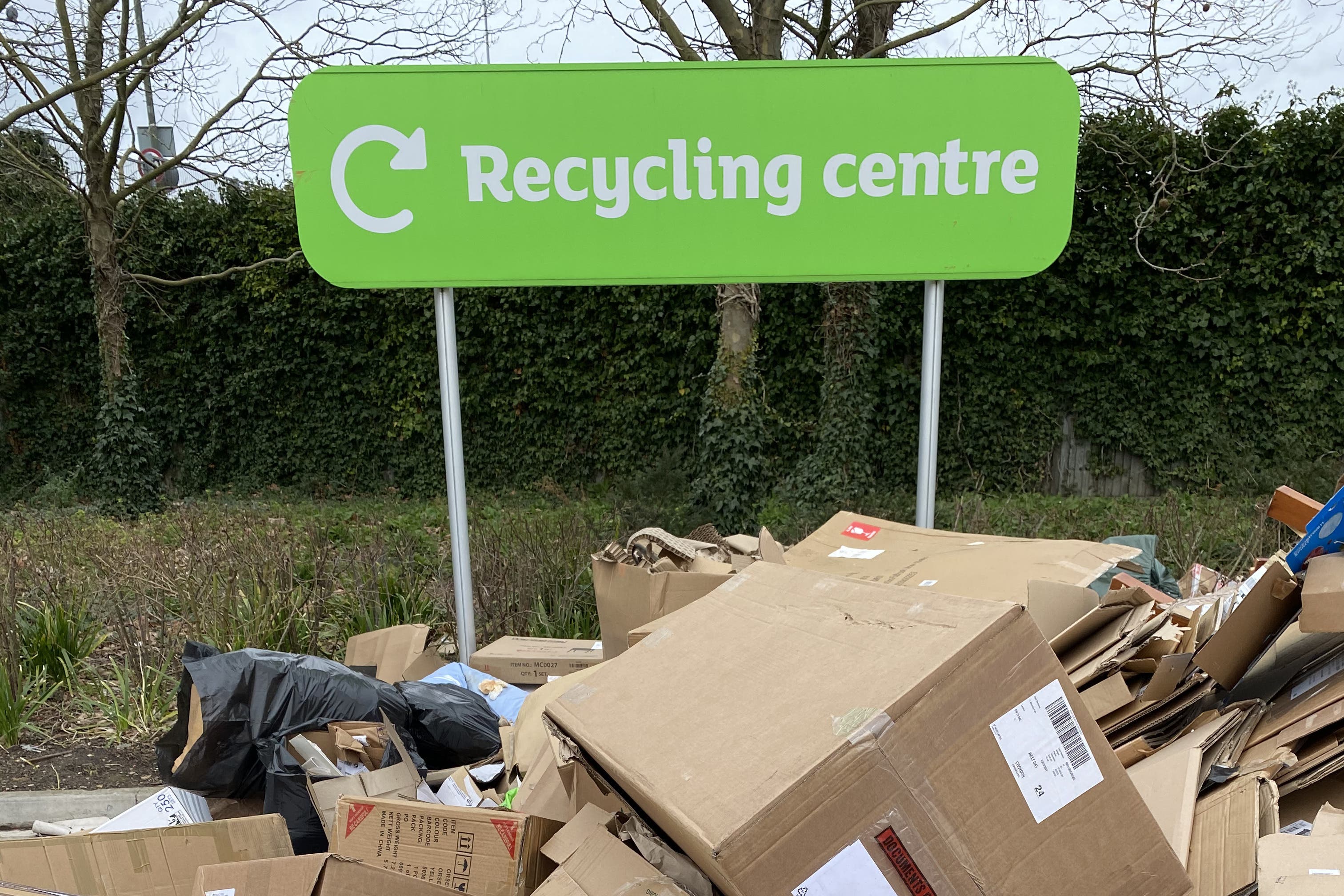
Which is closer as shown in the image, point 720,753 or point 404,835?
point 720,753

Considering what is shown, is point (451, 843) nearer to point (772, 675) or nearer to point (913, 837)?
point (772, 675)

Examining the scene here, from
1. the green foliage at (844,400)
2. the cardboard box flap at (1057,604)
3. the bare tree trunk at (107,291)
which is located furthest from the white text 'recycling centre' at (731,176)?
the bare tree trunk at (107,291)

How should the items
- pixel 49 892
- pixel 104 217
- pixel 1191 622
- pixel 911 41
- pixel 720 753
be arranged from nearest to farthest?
1. pixel 720 753
2. pixel 49 892
3. pixel 1191 622
4. pixel 911 41
5. pixel 104 217

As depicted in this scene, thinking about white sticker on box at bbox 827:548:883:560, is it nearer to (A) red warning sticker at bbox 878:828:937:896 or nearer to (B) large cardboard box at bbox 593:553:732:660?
(B) large cardboard box at bbox 593:553:732:660

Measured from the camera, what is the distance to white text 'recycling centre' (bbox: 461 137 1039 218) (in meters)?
3.10

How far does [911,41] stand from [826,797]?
22.2 feet

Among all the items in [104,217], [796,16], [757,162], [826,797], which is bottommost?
[826,797]

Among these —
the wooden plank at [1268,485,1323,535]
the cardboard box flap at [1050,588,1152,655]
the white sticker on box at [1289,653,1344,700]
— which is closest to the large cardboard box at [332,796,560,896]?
the cardboard box flap at [1050,588,1152,655]

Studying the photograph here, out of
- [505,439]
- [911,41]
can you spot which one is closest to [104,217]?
[505,439]

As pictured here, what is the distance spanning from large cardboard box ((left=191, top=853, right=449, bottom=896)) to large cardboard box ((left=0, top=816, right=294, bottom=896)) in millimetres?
336

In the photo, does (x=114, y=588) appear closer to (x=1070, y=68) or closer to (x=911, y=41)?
(x=911, y=41)

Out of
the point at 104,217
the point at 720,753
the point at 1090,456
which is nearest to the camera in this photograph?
the point at 720,753

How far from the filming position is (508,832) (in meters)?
1.85

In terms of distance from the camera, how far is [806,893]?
4.04 ft
